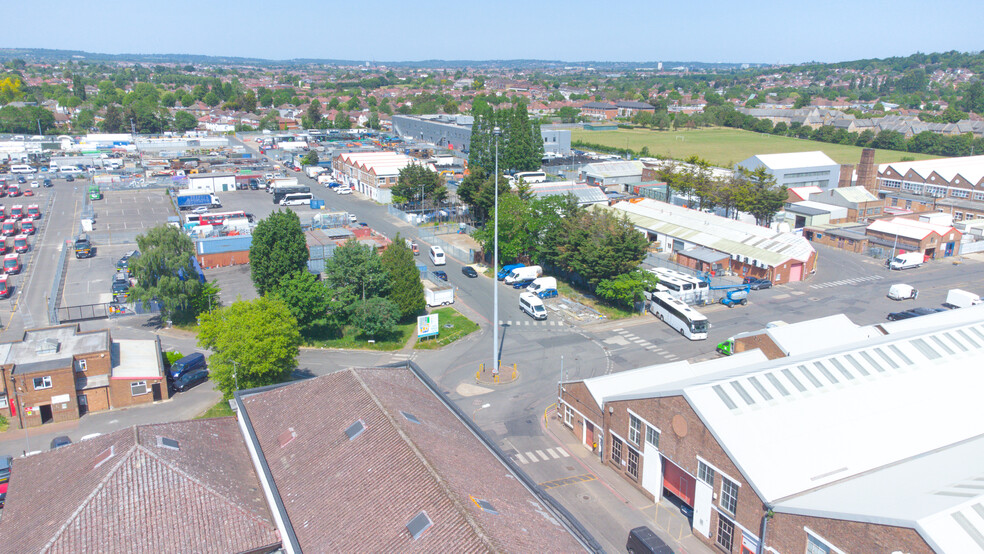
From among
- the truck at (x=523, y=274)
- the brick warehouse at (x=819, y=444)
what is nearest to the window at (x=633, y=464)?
the brick warehouse at (x=819, y=444)

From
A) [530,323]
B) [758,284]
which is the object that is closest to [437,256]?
[530,323]

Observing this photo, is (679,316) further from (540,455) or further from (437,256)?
(437,256)

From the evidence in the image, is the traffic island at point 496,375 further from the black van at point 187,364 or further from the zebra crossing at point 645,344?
the black van at point 187,364

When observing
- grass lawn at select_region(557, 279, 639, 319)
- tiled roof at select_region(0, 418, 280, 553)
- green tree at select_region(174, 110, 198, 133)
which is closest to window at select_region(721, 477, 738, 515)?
tiled roof at select_region(0, 418, 280, 553)

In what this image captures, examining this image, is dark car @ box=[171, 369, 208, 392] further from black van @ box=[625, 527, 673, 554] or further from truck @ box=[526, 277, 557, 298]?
black van @ box=[625, 527, 673, 554]

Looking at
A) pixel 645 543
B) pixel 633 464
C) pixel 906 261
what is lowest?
pixel 633 464

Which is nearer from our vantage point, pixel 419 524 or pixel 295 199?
pixel 419 524

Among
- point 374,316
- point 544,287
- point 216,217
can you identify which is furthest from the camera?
point 216,217
